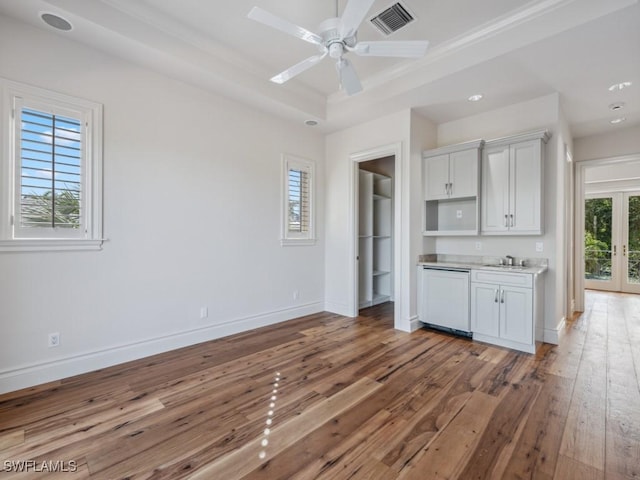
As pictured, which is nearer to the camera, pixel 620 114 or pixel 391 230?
pixel 620 114

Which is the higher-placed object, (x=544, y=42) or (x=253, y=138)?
(x=544, y=42)

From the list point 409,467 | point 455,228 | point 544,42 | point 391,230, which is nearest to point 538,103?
point 544,42

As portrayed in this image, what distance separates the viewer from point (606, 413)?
88.0 inches

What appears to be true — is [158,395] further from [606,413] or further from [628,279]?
[628,279]

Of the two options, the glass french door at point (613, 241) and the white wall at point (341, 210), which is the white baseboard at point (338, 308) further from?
the glass french door at point (613, 241)

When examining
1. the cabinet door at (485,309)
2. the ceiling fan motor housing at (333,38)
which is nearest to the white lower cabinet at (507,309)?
the cabinet door at (485,309)

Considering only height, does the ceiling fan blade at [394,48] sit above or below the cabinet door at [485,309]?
above

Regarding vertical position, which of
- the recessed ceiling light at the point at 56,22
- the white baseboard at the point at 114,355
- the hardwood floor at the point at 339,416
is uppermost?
the recessed ceiling light at the point at 56,22

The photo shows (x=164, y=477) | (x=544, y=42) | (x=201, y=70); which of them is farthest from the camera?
(x=201, y=70)

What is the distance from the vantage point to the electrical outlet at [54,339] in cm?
266

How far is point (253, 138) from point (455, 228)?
3.11 metres

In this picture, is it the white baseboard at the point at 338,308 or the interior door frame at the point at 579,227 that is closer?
the white baseboard at the point at 338,308

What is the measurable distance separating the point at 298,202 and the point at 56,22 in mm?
3140

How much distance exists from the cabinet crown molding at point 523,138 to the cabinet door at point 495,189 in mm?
75
